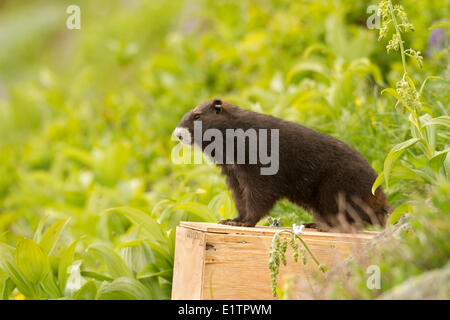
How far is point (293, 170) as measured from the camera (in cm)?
299

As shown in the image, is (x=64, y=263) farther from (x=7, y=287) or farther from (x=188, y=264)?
(x=188, y=264)

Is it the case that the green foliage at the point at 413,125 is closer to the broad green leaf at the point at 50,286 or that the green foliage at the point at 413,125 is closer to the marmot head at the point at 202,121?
the marmot head at the point at 202,121

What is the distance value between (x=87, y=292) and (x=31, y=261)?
0.41 meters

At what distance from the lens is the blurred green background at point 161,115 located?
3480 mm

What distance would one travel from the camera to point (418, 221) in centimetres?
191

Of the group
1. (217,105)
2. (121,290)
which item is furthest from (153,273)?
(217,105)

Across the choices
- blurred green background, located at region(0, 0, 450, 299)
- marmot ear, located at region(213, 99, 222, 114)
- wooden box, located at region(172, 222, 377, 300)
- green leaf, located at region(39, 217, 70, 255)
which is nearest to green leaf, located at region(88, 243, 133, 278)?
blurred green background, located at region(0, 0, 450, 299)

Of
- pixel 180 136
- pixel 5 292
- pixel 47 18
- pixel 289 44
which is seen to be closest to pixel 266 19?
pixel 289 44

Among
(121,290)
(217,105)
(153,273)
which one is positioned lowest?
(121,290)

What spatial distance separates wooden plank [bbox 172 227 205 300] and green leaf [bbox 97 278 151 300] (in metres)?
0.36

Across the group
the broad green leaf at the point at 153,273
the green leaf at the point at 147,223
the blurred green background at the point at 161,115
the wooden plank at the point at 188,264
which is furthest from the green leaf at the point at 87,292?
the wooden plank at the point at 188,264

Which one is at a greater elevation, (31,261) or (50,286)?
(31,261)

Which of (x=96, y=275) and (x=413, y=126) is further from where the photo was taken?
(x=96, y=275)

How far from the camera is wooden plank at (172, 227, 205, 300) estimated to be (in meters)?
2.78
